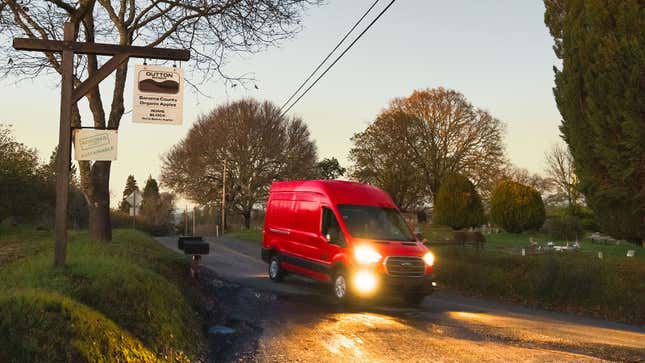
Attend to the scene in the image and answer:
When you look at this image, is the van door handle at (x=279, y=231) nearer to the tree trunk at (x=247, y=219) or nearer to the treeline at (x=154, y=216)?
the treeline at (x=154, y=216)

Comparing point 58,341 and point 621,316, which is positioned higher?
point 58,341

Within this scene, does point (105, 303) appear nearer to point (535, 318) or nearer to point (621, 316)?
point (535, 318)

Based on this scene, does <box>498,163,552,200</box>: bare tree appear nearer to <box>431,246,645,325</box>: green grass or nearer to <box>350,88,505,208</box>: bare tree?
<box>350,88,505,208</box>: bare tree

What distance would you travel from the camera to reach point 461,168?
168 ft

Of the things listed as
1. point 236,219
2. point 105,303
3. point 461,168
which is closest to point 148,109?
point 105,303

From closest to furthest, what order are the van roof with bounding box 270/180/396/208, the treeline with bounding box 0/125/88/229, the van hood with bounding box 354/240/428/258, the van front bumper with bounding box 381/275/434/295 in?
the van front bumper with bounding box 381/275/434/295
the van hood with bounding box 354/240/428/258
the van roof with bounding box 270/180/396/208
the treeline with bounding box 0/125/88/229

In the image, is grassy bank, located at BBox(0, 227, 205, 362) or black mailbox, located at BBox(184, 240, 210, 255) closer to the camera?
grassy bank, located at BBox(0, 227, 205, 362)

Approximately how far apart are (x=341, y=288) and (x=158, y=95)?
17.2 ft

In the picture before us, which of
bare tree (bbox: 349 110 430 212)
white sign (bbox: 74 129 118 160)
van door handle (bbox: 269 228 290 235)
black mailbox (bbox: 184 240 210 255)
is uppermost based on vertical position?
bare tree (bbox: 349 110 430 212)

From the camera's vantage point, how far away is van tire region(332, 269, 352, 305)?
11750mm

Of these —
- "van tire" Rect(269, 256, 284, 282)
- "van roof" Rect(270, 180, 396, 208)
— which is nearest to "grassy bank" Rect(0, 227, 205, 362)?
"van roof" Rect(270, 180, 396, 208)

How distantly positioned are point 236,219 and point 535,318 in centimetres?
5711

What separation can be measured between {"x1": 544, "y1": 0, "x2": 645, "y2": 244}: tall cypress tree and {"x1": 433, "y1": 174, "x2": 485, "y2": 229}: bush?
833 inches

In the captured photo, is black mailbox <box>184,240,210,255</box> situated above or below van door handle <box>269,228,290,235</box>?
below
